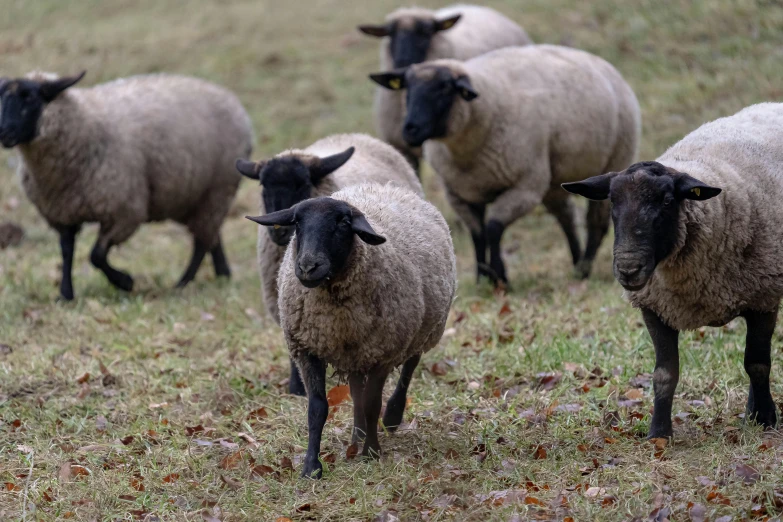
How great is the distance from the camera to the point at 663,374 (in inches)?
228

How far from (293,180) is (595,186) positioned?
2.51 metres

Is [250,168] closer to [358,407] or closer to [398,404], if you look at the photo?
[398,404]

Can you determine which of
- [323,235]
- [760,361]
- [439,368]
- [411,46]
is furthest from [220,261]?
[760,361]

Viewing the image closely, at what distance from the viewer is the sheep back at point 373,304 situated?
5574 millimetres

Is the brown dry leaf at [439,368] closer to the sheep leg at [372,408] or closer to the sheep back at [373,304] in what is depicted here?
the sheep back at [373,304]

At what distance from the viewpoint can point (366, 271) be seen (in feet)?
18.3

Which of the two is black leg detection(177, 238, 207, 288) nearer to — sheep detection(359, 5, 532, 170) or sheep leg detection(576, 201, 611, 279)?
sheep detection(359, 5, 532, 170)

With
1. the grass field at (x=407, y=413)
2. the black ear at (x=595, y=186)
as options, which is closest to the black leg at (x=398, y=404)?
the grass field at (x=407, y=413)

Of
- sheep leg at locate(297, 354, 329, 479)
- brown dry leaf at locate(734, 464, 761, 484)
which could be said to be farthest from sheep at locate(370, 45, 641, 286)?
brown dry leaf at locate(734, 464, 761, 484)

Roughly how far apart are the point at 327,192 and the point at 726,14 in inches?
432

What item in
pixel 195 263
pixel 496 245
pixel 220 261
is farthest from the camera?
pixel 220 261

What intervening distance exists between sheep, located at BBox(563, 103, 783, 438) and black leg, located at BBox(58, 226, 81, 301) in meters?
6.39

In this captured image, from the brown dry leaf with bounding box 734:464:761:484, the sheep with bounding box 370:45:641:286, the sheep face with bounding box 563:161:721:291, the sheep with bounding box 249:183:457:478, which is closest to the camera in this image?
the brown dry leaf with bounding box 734:464:761:484

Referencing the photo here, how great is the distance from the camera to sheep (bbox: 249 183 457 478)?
17.6 feet
